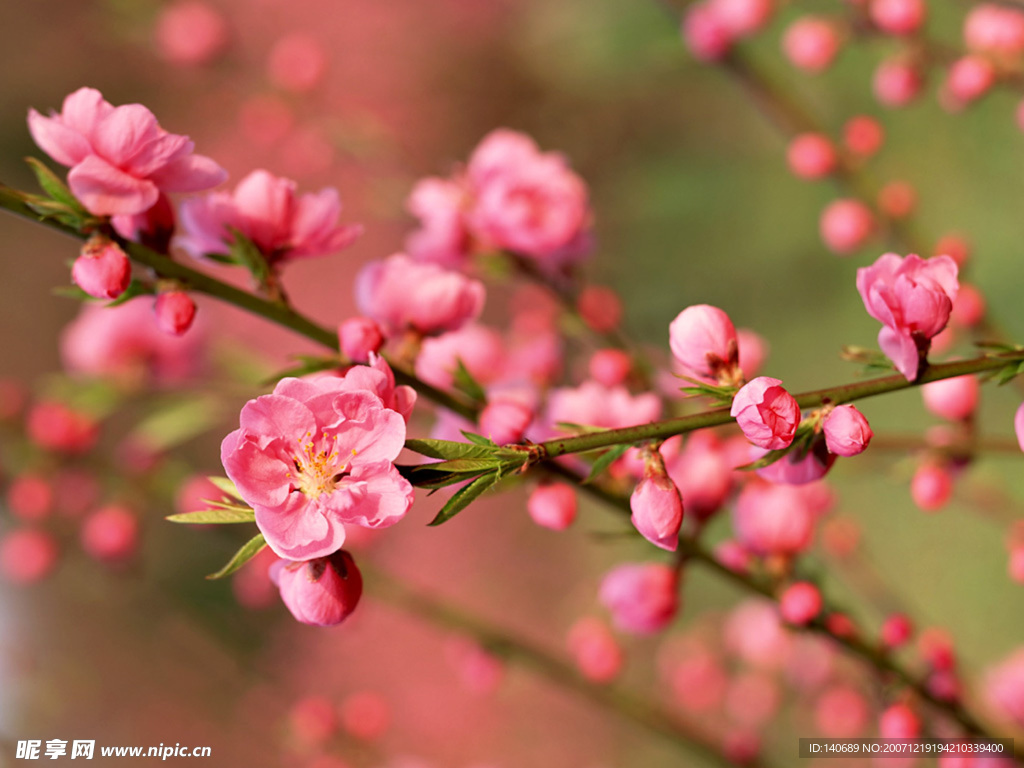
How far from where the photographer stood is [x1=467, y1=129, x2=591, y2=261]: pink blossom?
607 millimetres

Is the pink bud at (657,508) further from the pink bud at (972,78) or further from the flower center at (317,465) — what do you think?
the pink bud at (972,78)

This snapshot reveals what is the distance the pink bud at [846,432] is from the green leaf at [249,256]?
29 cm

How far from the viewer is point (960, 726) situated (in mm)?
537

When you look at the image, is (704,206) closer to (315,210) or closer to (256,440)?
(315,210)

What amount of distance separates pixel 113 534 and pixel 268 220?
1.70 feet

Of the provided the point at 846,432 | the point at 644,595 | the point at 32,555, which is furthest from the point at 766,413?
the point at 32,555

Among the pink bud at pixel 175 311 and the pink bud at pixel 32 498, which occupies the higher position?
the pink bud at pixel 32 498

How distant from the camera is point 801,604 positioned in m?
0.48

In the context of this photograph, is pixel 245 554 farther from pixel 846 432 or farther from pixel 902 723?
pixel 902 723

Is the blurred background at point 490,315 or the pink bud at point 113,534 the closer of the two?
the pink bud at point 113,534

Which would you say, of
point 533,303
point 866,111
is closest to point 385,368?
point 533,303

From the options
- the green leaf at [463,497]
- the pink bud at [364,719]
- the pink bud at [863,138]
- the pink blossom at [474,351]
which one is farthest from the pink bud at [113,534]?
the pink bud at [863,138]

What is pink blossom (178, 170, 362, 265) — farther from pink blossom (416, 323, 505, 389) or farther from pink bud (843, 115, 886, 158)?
pink bud (843, 115, 886, 158)

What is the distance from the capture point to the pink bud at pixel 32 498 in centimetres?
77
